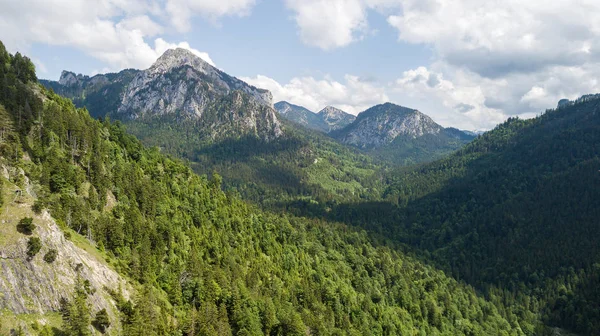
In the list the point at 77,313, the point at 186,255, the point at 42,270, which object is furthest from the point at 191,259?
the point at 77,313

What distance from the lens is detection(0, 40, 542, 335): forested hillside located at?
81125mm

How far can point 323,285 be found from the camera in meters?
139

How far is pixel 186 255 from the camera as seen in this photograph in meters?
104

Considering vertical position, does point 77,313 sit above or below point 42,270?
below

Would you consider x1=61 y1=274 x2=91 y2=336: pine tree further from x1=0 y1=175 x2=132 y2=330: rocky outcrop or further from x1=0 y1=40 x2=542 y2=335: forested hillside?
x1=0 y1=175 x2=132 y2=330: rocky outcrop

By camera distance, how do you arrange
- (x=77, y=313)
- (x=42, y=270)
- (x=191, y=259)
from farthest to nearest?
1. (x=191, y=259)
2. (x=42, y=270)
3. (x=77, y=313)

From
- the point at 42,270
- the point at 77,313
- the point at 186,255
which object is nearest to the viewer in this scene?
the point at 77,313

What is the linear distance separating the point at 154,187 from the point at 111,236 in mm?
34702

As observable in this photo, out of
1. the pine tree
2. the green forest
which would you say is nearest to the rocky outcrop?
the pine tree

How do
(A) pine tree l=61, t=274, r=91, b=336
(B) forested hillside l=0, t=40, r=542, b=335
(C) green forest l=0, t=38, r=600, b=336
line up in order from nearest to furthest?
(A) pine tree l=61, t=274, r=91, b=336 < (C) green forest l=0, t=38, r=600, b=336 < (B) forested hillside l=0, t=40, r=542, b=335

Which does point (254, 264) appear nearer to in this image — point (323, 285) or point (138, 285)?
point (323, 285)

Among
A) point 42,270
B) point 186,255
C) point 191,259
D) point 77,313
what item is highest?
point 42,270

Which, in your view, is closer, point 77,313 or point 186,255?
point 77,313

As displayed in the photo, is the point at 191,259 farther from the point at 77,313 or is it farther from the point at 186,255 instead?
the point at 77,313
